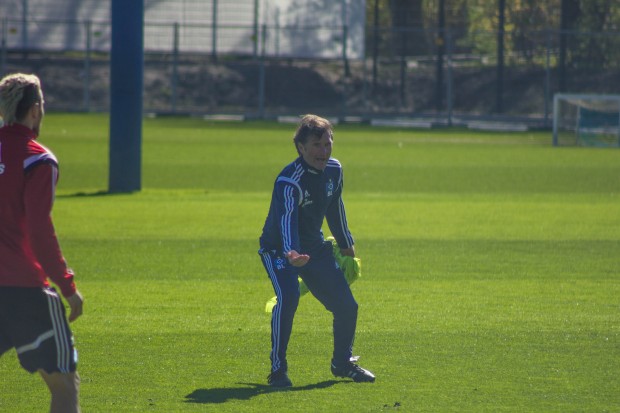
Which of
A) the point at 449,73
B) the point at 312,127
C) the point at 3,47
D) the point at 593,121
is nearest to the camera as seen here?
the point at 312,127

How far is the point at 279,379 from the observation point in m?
6.79

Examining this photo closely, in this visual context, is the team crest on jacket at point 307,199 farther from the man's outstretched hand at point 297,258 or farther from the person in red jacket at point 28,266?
the person in red jacket at point 28,266

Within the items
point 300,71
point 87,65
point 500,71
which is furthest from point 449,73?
point 87,65

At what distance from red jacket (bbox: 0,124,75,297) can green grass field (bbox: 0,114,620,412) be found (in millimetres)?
1584

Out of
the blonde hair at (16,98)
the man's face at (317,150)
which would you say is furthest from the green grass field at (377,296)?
the blonde hair at (16,98)

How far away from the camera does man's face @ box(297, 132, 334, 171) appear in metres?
6.64

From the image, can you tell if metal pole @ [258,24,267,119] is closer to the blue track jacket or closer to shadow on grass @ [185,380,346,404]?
the blue track jacket

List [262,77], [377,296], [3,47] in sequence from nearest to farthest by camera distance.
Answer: [377,296]
[262,77]
[3,47]

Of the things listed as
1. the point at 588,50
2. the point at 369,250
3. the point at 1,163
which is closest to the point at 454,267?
the point at 369,250

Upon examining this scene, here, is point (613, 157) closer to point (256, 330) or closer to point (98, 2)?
point (256, 330)

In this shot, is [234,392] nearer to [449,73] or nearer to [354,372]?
[354,372]

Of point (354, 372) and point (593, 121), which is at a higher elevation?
point (593, 121)

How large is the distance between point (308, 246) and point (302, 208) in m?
0.25

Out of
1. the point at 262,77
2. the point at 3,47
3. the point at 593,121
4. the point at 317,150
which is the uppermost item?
the point at 3,47
